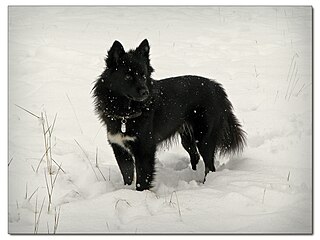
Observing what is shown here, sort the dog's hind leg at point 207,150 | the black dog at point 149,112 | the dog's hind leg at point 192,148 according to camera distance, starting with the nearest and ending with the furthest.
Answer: the black dog at point 149,112, the dog's hind leg at point 207,150, the dog's hind leg at point 192,148

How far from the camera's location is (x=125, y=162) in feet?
15.8

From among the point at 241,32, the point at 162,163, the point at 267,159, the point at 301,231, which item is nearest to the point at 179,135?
the point at 162,163

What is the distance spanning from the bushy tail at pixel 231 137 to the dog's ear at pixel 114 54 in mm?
1577

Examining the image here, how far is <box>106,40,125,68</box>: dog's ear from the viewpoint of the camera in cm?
435

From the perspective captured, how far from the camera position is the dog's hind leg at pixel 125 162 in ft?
15.5

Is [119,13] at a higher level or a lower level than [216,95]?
higher

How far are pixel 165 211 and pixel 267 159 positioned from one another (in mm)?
1367

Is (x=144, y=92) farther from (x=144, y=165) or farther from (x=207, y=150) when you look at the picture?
(x=207, y=150)

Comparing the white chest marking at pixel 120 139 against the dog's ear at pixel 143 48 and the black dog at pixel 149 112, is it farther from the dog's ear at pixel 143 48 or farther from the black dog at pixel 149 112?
the dog's ear at pixel 143 48

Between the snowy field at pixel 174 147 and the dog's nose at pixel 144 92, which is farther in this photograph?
the dog's nose at pixel 144 92

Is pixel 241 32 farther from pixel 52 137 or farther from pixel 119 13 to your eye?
pixel 52 137

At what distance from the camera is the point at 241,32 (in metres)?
5.55

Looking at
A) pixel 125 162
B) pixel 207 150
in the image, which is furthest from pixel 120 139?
pixel 207 150

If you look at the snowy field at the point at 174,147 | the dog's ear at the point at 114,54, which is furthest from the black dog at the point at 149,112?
the snowy field at the point at 174,147
